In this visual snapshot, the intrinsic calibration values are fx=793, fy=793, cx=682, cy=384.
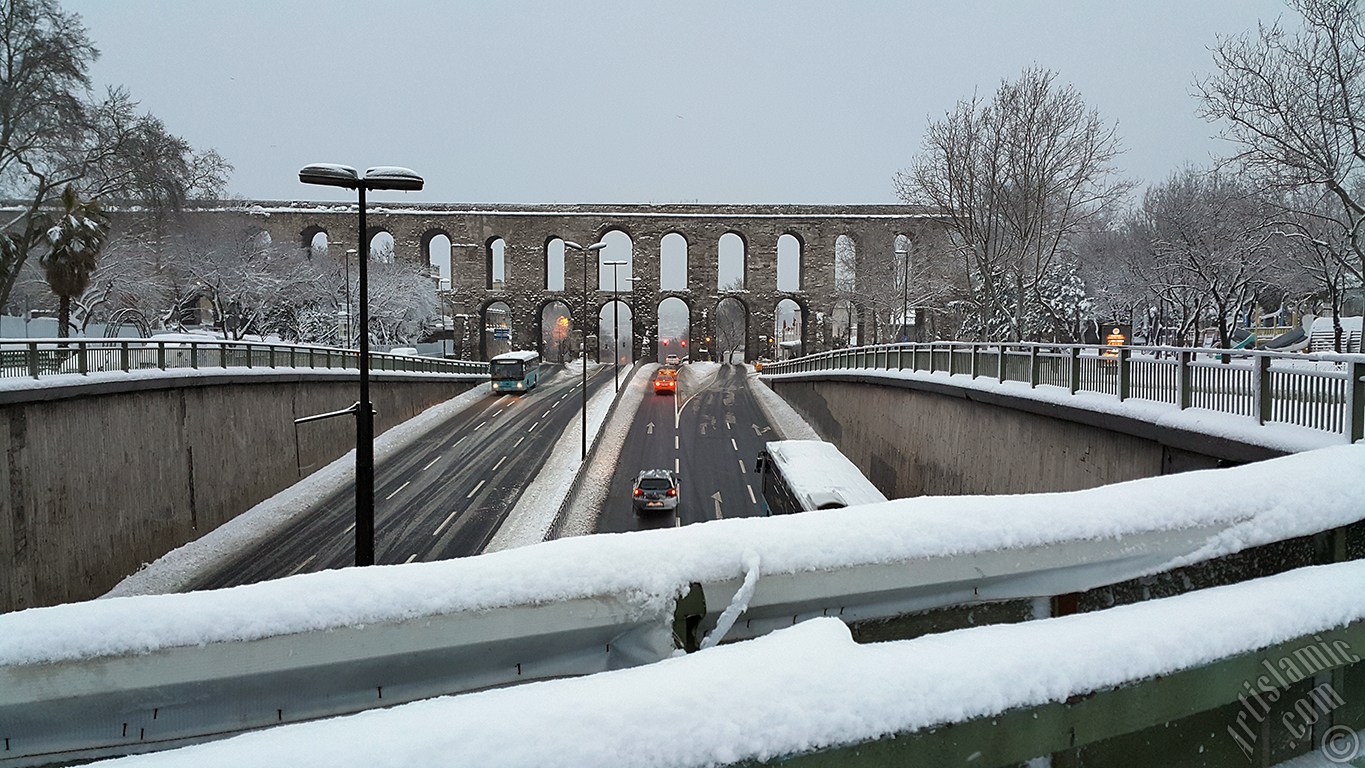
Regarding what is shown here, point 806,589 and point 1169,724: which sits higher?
point 806,589

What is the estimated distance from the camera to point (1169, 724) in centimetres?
258

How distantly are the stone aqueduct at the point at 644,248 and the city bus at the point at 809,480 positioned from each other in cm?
6168

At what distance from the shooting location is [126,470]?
64.6 ft

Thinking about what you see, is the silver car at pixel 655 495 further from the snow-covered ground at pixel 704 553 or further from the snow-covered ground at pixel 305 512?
the snow-covered ground at pixel 704 553

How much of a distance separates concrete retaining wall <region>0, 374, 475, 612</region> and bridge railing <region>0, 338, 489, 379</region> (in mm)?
735

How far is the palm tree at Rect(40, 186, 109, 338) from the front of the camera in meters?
28.8

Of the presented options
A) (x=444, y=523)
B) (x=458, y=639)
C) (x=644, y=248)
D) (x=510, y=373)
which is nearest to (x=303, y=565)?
(x=444, y=523)

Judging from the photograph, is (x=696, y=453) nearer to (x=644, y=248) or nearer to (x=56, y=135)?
(x=56, y=135)

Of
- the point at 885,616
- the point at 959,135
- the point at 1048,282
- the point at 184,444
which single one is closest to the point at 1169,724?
the point at 885,616

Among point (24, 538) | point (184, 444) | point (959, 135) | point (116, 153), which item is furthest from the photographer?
point (959, 135)

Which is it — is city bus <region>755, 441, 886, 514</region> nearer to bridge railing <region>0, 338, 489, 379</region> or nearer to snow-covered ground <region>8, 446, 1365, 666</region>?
snow-covered ground <region>8, 446, 1365, 666</region>

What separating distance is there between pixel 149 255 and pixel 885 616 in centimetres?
5975

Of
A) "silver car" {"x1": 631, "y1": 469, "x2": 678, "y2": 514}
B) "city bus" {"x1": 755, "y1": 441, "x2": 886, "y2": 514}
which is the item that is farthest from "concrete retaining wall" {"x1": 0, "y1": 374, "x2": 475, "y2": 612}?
"city bus" {"x1": 755, "y1": 441, "x2": 886, "y2": 514}

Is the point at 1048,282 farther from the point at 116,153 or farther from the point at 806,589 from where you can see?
the point at 806,589
